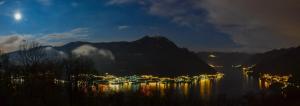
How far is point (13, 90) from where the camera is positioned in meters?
34.8

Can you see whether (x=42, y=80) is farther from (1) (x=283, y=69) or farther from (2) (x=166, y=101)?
(1) (x=283, y=69)

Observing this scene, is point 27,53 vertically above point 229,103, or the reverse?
point 27,53

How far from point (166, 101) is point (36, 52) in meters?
31.2

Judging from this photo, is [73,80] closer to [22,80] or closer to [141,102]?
[22,80]

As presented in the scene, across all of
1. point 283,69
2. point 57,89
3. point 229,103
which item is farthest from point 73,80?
point 283,69

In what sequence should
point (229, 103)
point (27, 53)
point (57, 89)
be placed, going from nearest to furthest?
point (27, 53) → point (57, 89) → point (229, 103)

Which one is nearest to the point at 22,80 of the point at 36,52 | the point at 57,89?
the point at 57,89

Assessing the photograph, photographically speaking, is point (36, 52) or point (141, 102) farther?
point (141, 102)

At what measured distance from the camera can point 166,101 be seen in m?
58.3

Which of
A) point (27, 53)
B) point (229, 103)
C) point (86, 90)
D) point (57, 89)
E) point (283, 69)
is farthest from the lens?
point (283, 69)

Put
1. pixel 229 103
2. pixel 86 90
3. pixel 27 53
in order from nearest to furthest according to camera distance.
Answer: pixel 27 53
pixel 86 90
pixel 229 103

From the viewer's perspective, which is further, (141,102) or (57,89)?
(141,102)

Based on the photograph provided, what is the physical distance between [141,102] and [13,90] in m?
25.9

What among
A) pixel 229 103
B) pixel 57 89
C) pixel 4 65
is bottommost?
pixel 229 103
